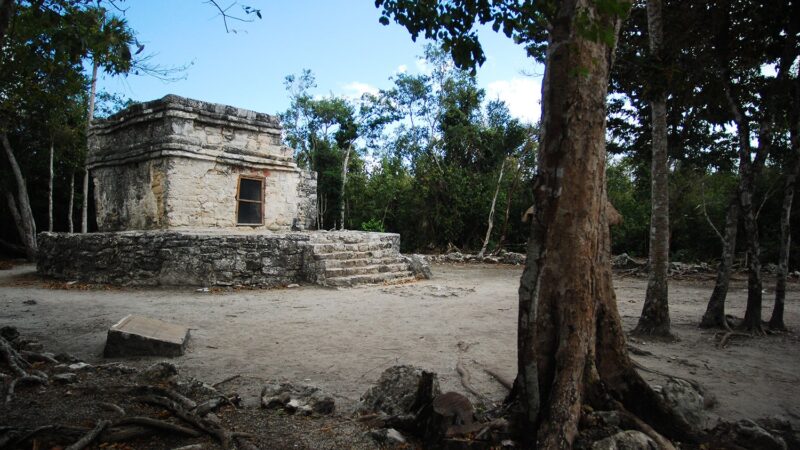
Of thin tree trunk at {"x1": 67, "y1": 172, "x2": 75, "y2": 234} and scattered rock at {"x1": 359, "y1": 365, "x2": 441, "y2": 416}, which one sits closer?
scattered rock at {"x1": 359, "y1": 365, "x2": 441, "y2": 416}

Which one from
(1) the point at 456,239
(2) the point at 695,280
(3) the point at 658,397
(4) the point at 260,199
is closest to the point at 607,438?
(3) the point at 658,397

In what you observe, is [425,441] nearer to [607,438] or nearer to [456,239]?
[607,438]

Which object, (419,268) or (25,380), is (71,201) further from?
(25,380)

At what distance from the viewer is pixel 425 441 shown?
2994mm

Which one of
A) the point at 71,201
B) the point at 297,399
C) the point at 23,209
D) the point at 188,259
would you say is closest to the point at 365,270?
the point at 188,259

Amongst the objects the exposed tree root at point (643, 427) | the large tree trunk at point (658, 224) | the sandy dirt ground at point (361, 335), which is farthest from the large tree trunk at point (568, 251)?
the large tree trunk at point (658, 224)

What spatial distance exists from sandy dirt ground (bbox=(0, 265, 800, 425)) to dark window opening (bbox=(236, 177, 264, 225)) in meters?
3.46

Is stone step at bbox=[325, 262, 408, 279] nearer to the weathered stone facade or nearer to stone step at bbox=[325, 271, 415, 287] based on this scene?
stone step at bbox=[325, 271, 415, 287]

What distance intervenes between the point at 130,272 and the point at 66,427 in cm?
799

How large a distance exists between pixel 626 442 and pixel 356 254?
370 inches

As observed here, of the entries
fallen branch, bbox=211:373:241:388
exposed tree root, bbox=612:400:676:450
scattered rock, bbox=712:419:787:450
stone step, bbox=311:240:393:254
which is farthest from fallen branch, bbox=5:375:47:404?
stone step, bbox=311:240:393:254

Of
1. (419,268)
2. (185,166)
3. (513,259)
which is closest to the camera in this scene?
(185,166)

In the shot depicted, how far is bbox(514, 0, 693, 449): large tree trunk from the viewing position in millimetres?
2898

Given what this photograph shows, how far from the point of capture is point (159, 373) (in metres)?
4.07
